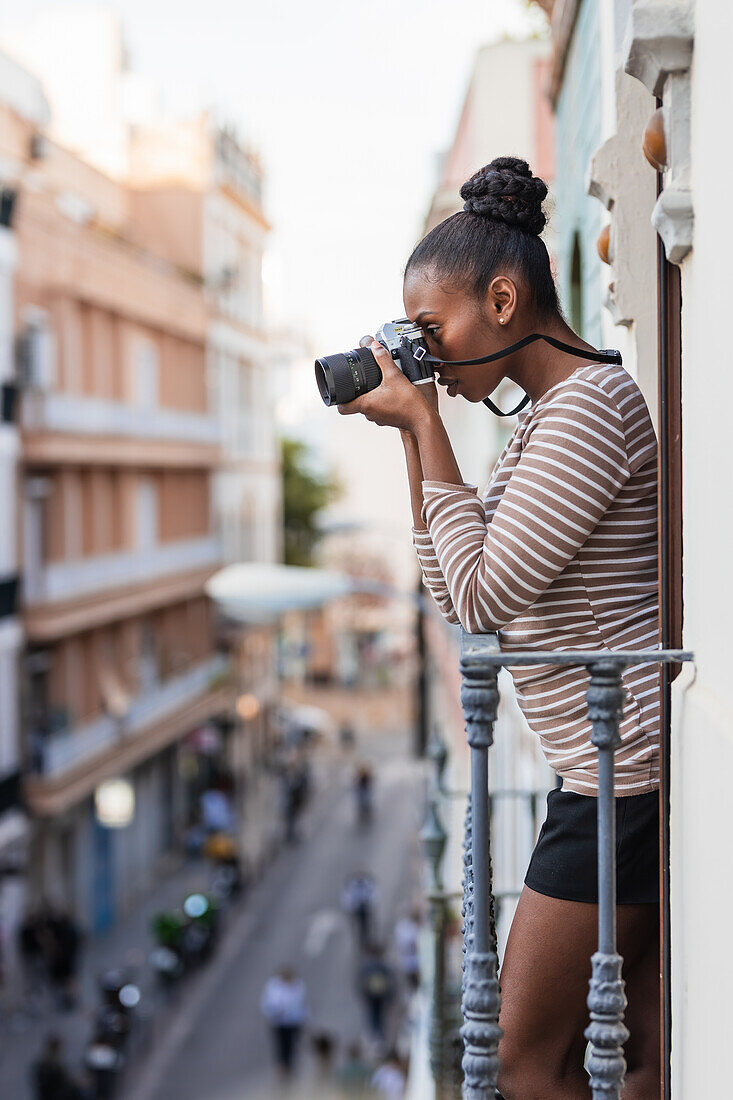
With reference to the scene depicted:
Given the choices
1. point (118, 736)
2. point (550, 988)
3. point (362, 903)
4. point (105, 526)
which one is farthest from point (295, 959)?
point (550, 988)

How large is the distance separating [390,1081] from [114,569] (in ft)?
44.2

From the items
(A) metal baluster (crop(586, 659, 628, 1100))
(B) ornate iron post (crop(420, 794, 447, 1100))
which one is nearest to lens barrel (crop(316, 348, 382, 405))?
(A) metal baluster (crop(586, 659, 628, 1100))

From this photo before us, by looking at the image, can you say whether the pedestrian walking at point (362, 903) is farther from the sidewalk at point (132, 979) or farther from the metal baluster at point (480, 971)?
the metal baluster at point (480, 971)

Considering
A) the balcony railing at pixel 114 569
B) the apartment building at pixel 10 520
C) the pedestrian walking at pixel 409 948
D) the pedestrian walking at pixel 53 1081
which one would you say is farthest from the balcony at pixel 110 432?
the pedestrian walking at pixel 53 1081

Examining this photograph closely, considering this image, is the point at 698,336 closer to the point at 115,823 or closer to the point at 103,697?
the point at 115,823

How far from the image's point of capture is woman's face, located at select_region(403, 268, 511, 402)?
89.6 inches

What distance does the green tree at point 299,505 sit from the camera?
4138 centimetres

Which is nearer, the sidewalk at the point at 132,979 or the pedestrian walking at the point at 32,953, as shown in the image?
the sidewalk at the point at 132,979

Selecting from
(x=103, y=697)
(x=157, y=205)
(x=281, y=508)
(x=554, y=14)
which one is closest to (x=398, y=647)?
(x=281, y=508)

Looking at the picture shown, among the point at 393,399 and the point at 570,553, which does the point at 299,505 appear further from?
Answer: the point at 570,553

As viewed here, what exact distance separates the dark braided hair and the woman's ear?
13mm

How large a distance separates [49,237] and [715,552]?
68.4 ft

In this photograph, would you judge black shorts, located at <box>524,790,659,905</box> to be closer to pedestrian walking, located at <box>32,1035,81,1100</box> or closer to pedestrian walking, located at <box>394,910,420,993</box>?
pedestrian walking, located at <box>32,1035,81,1100</box>

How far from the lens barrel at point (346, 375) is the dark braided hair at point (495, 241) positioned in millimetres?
199
